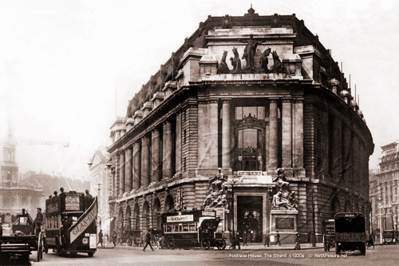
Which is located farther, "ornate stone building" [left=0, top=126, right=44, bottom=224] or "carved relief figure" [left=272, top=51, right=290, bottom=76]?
"ornate stone building" [left=0, top=126, right=44, bottom=224]

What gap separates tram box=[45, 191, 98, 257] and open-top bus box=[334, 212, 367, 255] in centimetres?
1462

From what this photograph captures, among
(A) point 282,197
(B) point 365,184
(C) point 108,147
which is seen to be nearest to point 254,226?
(A) point 282,197

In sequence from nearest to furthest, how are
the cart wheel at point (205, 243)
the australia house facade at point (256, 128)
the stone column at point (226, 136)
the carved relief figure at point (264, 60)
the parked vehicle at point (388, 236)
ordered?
1. the cart wheel at point (205, 243)
2. the australia house facade at point (256, 128)
3. the stone column at point (226, 136)
4. the carved relief figure at point (264, 60)
5. the parked vehicle at point (388, 236)

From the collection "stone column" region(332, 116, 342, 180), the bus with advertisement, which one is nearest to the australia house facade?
"stone column" region(332, 116, 342, 180)

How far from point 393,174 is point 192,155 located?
39.0 m

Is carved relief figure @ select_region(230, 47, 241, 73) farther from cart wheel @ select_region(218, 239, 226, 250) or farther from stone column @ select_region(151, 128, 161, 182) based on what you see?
cart wheel @ select_region(218, 239, 226, 250)

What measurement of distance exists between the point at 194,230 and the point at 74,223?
15.1 meters

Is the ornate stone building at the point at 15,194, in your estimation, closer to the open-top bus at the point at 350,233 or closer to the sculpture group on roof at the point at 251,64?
the sculpture group on roof at the point at 251,64

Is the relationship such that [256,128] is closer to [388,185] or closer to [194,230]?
[194,230]

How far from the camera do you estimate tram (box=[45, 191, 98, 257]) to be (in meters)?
32.9

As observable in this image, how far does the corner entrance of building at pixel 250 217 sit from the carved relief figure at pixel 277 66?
11446 mm

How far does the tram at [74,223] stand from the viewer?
108ft

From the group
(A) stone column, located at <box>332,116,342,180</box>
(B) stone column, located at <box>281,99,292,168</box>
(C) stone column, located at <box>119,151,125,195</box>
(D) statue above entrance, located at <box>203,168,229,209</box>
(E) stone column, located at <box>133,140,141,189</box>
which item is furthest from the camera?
(C) stone column, located at <box>119,151,125,195</box>

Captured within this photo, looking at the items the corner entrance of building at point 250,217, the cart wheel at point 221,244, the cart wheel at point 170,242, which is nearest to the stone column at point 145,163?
the corner entrance of building at point 250,217
